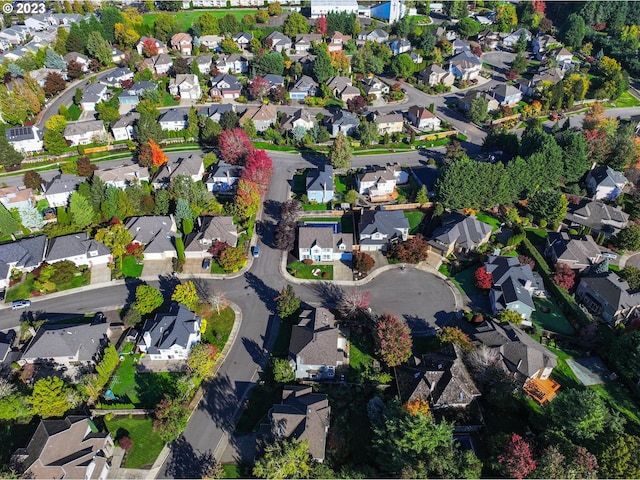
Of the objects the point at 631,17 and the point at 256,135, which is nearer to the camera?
the point at 256,135

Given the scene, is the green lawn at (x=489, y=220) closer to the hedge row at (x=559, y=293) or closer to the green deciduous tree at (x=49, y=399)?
the hedge row at (x=559, y=293)

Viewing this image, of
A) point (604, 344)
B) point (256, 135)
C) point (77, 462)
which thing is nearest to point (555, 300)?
point (604, 344)

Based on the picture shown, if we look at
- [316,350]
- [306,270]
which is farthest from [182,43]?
[316,350]

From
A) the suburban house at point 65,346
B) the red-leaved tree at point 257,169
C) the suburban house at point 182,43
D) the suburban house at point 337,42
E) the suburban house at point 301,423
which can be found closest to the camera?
the suburban house at point 301,423

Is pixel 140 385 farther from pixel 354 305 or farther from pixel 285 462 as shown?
pixel 354 305

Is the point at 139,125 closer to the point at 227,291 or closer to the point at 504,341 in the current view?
the point at 227,291

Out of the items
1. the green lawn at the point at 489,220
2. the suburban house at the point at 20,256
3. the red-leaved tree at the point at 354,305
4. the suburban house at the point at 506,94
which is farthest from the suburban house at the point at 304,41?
the red-leaved tree at the point at 354,305

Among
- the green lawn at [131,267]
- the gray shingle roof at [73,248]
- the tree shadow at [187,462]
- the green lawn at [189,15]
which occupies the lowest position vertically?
the tree shadow at [187,462]

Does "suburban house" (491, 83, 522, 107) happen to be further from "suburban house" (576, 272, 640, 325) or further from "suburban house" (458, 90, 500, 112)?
"suburban house" (576, 272, 640, 325)
